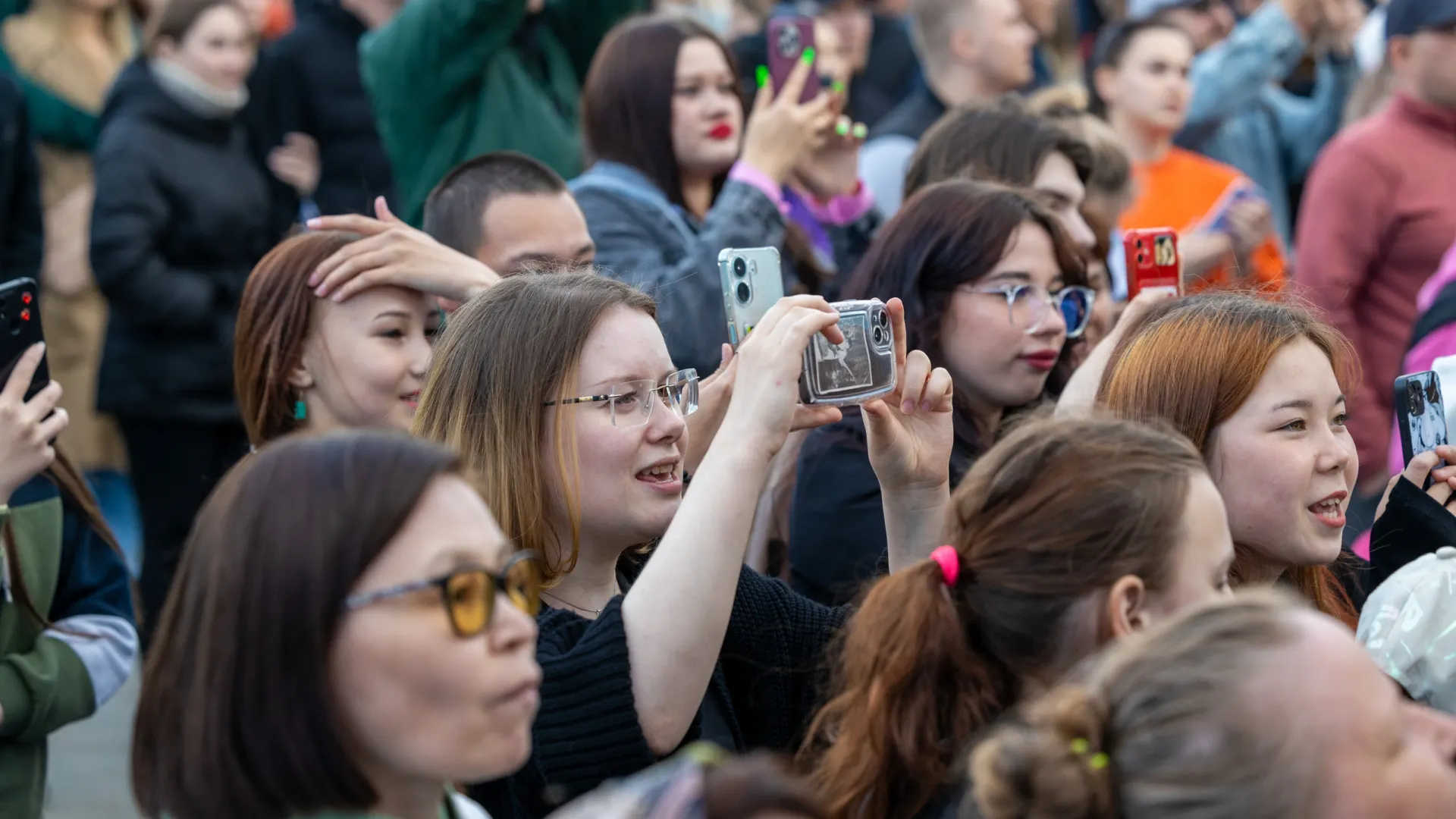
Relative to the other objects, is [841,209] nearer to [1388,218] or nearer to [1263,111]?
[1388,218]

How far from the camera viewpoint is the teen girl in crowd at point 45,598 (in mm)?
2918

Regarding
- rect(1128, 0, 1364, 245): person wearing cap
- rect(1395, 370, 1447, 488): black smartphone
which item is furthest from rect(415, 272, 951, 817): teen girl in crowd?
rect(1128, 0, 1364, 245): person wearing cap

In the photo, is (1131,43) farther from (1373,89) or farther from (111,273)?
(111,273)

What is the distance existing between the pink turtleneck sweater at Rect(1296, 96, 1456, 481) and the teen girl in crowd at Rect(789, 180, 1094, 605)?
75.3 inches

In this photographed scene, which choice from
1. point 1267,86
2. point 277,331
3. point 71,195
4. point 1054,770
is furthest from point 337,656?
point 1267,86

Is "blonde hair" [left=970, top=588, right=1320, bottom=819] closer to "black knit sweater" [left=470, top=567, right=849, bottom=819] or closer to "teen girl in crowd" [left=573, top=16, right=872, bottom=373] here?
"black knit sweater" [left=470, top=567, right=849, bottom=819]

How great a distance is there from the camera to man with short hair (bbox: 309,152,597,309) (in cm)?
329

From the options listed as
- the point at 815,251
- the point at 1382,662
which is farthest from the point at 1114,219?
the point at 1382,662

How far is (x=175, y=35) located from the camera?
5293mm

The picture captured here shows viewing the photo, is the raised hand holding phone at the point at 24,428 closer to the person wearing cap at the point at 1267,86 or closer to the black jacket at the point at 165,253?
the black jacket at the point at 165,253

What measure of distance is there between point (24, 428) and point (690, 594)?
1.30 metres

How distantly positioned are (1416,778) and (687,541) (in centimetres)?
94

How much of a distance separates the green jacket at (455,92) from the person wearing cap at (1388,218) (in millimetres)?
2279

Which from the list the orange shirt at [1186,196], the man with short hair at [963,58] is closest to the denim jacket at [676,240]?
the man with short hair at [963,58]
